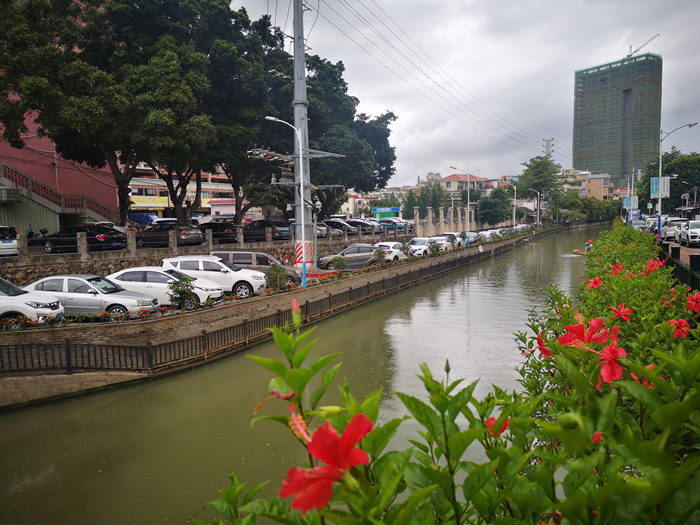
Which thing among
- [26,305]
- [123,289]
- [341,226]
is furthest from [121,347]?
[341,226]

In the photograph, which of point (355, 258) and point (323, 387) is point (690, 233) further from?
point (323, 387)

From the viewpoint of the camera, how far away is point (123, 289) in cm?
1454

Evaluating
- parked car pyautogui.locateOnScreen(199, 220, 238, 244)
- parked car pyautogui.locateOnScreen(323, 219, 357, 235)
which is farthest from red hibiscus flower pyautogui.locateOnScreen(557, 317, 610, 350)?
parked car pyautogui.locateOnScreen(323, 219, 357, 235)

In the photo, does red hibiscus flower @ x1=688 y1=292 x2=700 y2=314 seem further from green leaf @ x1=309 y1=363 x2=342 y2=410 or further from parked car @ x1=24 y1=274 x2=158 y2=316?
parked car @ x1=24 y1=274 x2=158 y2=316

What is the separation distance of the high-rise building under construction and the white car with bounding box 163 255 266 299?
131910 millimetres

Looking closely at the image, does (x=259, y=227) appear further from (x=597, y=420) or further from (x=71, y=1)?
(x=597, y=420)

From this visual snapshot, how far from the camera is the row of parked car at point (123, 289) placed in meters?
12.3

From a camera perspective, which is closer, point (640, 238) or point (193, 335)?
point (193, 335)

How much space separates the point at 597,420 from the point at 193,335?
12.6 metres

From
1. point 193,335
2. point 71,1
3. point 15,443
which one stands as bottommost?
point 15,443

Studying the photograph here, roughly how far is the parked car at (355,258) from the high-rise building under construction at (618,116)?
4790 inches

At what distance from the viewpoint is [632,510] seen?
1056 millimetres

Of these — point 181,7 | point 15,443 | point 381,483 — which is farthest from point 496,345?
point 181,7

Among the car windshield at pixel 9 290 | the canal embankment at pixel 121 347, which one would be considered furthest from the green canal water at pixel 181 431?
the car windshield at pixel 9 290
